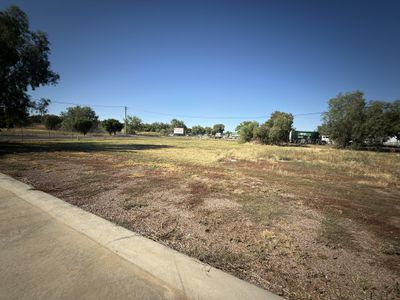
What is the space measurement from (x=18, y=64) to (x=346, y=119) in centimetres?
5578

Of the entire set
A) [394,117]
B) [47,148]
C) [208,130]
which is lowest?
[47,148]

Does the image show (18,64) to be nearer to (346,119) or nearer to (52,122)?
(346,119)

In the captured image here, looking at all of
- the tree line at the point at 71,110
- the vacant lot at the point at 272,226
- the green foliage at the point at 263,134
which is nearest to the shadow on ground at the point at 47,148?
the tree line at the point at 71,110

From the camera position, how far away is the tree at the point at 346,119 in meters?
45.6

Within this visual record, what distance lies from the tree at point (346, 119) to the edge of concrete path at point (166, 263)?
5395cm

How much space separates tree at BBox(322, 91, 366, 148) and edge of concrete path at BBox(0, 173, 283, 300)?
53.9 m

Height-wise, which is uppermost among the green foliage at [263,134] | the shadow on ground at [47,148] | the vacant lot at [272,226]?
the green foliage at [263,134]

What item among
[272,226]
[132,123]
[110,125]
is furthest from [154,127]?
[272,226]

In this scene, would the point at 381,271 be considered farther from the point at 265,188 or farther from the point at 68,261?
the point at 265,188

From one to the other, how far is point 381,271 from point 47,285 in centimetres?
418

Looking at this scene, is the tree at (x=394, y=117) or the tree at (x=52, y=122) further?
the tree at (x=52, y=122)

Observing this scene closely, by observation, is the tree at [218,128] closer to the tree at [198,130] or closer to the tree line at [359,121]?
the tree at [198,130]

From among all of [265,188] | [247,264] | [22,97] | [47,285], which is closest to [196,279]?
[247,264]

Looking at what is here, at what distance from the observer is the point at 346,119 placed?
46.8 metres
